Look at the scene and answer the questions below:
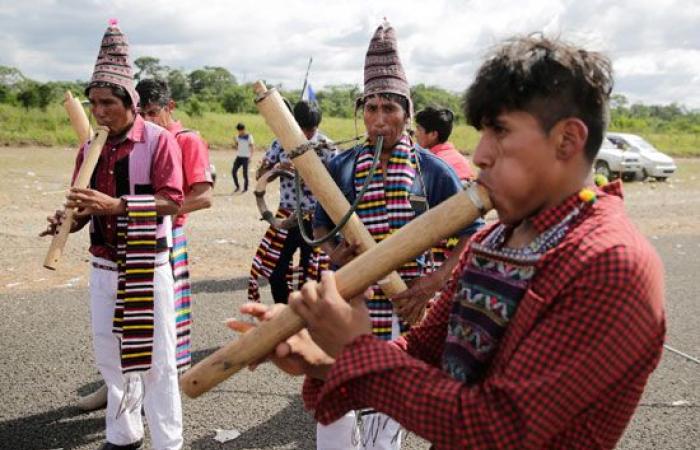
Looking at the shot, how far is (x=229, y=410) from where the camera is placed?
4.24m

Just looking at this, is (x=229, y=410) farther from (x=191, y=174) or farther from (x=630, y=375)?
(x=630, y=375)

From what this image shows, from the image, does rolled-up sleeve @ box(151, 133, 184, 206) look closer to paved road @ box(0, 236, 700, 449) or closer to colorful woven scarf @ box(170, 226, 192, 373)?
colorful woven scarf @ box(170, 226, 192, 373)

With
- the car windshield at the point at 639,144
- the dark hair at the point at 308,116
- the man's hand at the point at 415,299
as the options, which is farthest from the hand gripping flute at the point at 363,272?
the car windshield at the point at 639,144

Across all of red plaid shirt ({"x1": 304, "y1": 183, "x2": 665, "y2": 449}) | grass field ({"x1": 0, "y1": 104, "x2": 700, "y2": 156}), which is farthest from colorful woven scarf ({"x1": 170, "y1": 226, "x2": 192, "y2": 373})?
grass field ({"x1": 0, "y1": 104, "x2": 700, "y2": 156})

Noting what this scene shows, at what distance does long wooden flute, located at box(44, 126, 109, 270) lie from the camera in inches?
130

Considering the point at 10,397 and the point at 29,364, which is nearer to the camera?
the point at 10,397

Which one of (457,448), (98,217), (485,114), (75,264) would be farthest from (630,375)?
(75,264)

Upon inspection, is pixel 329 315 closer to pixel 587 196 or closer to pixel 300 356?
pixel 300 356

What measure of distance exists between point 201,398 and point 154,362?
38.5 inches

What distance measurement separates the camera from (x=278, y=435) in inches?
155

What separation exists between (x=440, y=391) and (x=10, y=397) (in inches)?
159

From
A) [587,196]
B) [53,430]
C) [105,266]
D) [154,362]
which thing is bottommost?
[53,430]

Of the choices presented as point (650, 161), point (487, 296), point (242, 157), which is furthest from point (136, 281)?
point (650, 161)

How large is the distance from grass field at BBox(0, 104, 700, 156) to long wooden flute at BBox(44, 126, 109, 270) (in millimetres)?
18576
